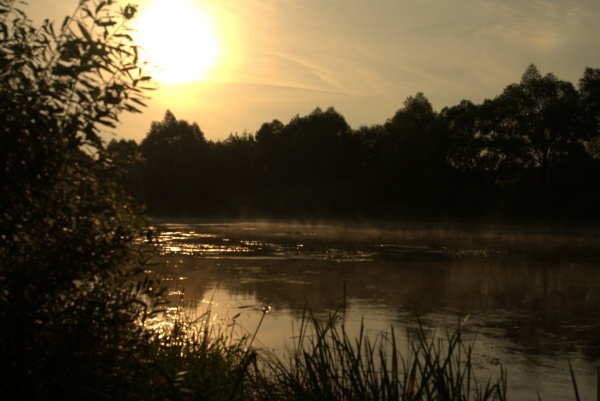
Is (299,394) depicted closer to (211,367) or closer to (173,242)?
(211,367)

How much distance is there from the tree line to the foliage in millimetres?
41072

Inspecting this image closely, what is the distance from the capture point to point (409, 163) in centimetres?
5503

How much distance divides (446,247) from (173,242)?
951cm

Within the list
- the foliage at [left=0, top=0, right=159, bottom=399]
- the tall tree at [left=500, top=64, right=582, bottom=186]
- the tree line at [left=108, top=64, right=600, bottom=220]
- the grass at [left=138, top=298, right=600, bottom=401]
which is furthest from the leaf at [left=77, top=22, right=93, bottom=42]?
the tall tree at [left=500, top=64, right=582, bottom=186]

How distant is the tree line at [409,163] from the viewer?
4588 cm

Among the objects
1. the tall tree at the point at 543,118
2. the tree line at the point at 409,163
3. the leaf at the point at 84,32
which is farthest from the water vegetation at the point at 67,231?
the tall tree at the point at 543,118

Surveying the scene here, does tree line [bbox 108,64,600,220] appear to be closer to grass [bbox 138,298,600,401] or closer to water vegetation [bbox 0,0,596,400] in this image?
grass [bbox 138,298,600,401]

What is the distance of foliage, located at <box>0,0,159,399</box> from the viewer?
417 centimetres

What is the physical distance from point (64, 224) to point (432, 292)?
1164cm

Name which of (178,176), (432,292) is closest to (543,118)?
(178,176)

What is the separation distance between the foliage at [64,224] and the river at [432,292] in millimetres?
550

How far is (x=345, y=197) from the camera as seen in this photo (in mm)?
54188

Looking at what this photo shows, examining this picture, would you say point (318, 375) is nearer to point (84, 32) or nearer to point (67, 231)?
point (67, 231)

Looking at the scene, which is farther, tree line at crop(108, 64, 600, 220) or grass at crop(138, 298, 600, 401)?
tree line at crop(108, 64, 600, 220)
